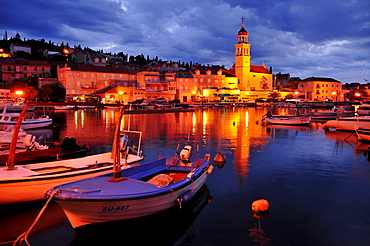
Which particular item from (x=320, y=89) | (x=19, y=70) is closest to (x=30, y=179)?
(x=19, y=70)

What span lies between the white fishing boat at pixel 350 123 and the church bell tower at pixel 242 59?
269 ft

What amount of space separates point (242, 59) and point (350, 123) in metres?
85.0

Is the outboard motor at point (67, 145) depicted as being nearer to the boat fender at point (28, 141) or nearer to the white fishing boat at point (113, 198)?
the boat fender at point (28, 141)

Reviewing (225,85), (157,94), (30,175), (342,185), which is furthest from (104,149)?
(225,85)

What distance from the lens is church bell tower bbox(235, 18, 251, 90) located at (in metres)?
116

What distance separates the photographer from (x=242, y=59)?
11644 cm

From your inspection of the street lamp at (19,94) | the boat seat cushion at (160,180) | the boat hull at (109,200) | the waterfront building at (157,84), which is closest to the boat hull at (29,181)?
the boat hull at (109,200)

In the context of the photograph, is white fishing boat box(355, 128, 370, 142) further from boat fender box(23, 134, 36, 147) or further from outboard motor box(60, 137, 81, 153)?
boat fender box(23, 134, 36, 147)

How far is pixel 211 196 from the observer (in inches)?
514

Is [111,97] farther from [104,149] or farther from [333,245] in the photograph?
[333,245]

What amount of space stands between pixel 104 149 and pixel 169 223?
14.7m

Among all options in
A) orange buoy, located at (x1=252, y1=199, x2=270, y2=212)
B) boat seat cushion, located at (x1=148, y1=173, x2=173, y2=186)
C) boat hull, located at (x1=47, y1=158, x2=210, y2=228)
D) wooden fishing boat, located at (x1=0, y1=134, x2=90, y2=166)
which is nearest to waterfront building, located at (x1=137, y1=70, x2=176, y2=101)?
wooden fishing boat, located at (x1=0, y1=134, x2=90, y2=166)

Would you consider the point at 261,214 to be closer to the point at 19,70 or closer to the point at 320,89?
the point at 19,70

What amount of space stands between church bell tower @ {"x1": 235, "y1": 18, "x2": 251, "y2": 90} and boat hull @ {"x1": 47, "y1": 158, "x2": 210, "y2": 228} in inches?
4415
